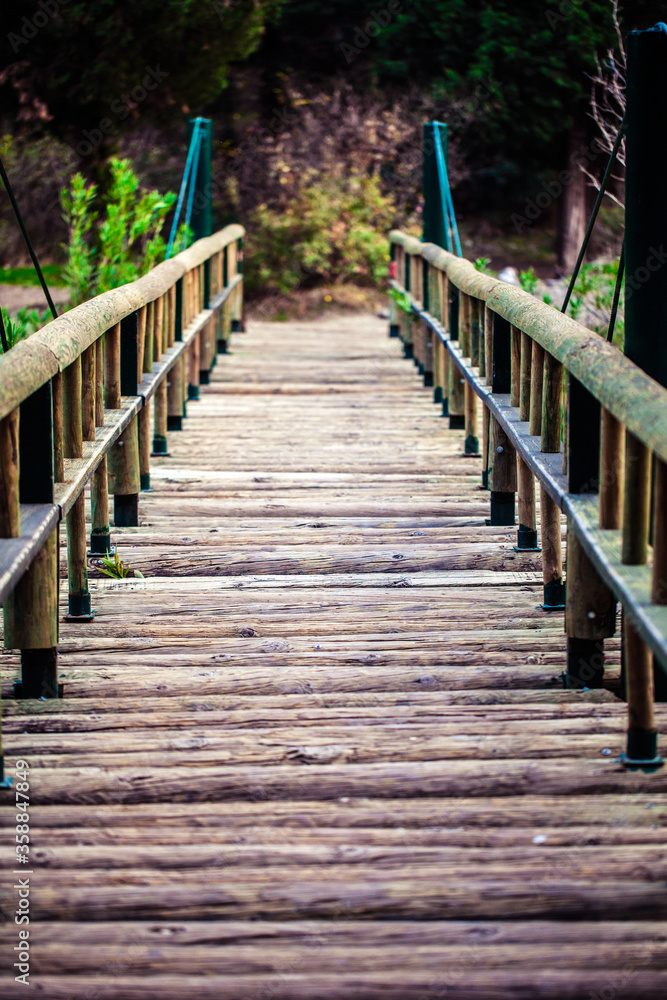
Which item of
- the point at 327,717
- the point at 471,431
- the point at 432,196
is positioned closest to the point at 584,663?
the point at 327,717

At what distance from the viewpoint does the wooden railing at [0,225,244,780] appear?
9.21 ft

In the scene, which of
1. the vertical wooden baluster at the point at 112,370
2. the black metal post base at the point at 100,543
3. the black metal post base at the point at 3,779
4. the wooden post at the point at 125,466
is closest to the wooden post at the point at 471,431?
the wooden post at the point at 125,466

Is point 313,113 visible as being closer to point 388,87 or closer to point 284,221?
point 388,87

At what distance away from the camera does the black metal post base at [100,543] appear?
455cm

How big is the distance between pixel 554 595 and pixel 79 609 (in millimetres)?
1588

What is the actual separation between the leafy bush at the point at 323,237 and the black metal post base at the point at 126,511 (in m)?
11.0

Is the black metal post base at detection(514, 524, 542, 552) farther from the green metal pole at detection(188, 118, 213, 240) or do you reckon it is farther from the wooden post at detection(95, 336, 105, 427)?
the green metal pole at detection(188, 118, 213, 240)

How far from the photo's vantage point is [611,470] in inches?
111

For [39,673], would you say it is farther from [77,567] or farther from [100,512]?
[100,512]

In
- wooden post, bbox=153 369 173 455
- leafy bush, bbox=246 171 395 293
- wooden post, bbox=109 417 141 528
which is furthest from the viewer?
leafy bush, bbox=246 171 395 293

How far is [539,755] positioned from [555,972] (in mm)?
833

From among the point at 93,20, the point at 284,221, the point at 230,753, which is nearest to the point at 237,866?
the point at 230,753

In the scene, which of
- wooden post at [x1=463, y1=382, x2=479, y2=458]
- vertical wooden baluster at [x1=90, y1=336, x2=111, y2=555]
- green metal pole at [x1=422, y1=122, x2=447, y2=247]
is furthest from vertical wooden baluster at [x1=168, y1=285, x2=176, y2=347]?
green metal pole at [x1=422, y1=122, x2=447, y2=247]

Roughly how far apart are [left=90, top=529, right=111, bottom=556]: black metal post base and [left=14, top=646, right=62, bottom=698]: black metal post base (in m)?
1.32
